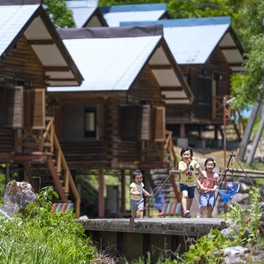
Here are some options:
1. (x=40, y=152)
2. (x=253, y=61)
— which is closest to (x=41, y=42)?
(x=40, y=152)

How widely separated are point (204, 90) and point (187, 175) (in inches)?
1215

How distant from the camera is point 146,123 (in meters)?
38.6

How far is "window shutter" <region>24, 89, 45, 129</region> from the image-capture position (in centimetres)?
3272

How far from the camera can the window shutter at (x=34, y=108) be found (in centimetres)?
3272

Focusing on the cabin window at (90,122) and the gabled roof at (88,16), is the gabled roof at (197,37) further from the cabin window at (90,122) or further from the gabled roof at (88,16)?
the cabin window at (90,122)

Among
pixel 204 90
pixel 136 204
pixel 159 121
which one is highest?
pixel 136 204

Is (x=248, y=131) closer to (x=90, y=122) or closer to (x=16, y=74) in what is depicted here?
(x=90, y=122)

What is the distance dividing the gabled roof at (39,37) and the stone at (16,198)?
11.8 meters

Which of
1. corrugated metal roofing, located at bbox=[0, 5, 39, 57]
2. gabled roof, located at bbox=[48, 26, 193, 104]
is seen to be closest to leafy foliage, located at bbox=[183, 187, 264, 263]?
corrugated metal roofing, located at bbox=[0, 5, 39, 57]

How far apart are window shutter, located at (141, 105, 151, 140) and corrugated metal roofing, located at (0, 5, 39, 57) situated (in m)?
6.68

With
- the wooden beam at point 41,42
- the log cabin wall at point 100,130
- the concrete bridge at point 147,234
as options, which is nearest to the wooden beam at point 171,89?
the log cabin wall at point 100,130

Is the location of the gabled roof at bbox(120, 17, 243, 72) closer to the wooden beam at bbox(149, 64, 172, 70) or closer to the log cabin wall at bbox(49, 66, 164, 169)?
the wooden beam at bbox(149, 64, 172, 70)

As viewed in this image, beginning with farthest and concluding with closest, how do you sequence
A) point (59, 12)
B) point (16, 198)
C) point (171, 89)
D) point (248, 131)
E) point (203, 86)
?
point (203, 86)
point (59, 12)
point (248, 131)
point (171, 89)
point (16, 198)

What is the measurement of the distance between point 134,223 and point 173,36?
3302cm
